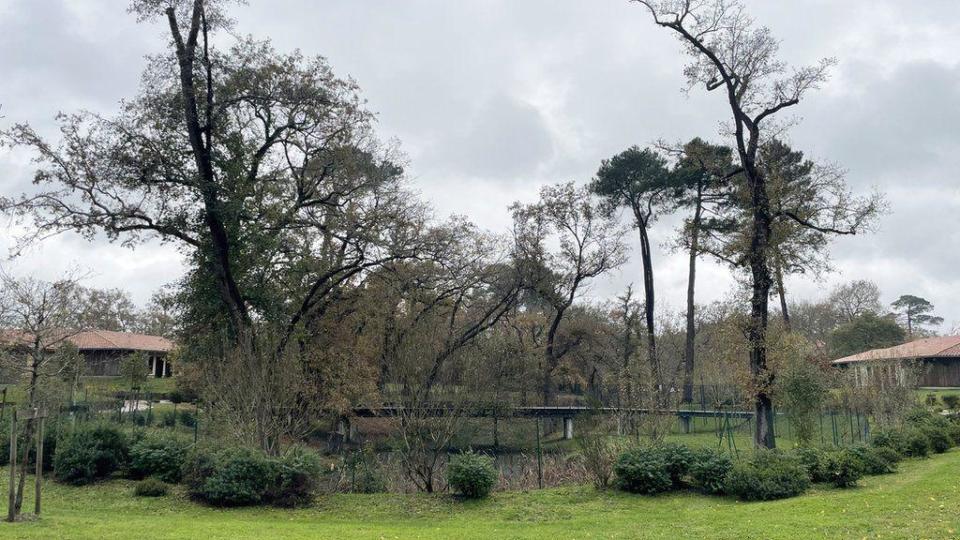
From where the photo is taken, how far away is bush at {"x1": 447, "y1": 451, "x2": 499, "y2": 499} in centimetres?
1351

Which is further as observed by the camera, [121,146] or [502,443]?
[502,443]

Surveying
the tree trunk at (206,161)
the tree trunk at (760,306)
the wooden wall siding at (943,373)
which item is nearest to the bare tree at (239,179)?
the tree trunk at (206,161)

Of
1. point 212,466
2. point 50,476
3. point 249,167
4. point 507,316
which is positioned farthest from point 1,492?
point 507,316

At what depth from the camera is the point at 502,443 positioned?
26250 mm

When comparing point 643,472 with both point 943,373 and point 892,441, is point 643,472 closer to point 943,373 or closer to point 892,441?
point 892,441

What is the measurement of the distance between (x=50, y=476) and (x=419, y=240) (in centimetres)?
1325

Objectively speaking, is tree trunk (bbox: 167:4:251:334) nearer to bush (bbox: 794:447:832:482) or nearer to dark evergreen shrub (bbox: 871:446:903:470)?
bush (bbox: 794:447:832:482)

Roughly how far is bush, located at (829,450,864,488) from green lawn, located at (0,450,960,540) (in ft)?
1.17

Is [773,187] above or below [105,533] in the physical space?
above

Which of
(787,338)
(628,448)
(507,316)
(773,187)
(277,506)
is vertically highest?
(773,187)

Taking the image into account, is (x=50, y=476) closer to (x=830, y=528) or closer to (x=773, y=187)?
(x=830, y=528)

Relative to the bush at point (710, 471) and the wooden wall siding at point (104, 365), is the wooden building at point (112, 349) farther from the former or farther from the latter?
the bush at point (710, 471)

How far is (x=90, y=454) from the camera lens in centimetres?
1561

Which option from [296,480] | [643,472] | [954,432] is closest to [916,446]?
[954,432]
